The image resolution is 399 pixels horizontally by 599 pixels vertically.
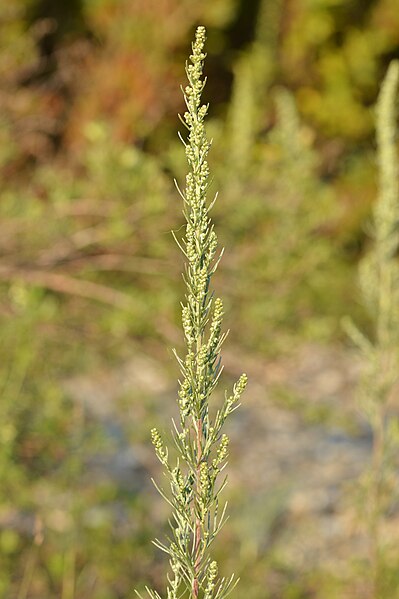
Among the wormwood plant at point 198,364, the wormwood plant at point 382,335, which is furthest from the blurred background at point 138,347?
the wormwood plant at point 198,364

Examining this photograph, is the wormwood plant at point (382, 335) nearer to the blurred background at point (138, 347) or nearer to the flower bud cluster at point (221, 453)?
the blurred background at point (138, 347)

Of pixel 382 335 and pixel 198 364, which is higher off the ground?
pixel 382 335

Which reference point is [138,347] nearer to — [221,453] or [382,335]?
[382,335]

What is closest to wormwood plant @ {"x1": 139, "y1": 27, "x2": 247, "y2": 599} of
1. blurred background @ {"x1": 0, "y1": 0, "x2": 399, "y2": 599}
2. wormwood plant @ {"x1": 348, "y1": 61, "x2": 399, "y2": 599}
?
blurred background @ {"x1": 0, "y1": 0, "x2": 399, "y2": 599}

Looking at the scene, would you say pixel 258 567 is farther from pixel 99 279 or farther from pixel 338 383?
pixel 338 383

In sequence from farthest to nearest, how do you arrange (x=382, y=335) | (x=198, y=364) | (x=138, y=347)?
(x=138, y=347) → (x=382, y=335) → (x=198, y=364)

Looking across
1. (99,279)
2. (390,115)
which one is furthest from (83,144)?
(390,115)

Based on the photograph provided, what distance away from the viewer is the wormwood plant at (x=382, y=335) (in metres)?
3.32

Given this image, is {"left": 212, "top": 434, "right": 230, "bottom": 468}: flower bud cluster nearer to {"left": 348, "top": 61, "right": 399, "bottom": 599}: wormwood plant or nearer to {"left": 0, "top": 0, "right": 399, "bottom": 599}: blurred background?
{"left": 0, "top": 0, "right": 399, "bottom": 599}: blurred background

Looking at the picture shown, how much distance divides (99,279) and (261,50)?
14.3ft

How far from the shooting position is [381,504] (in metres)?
3.35

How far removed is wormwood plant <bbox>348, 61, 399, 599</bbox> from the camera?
3.32 m

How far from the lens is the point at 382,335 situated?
11.0 feet

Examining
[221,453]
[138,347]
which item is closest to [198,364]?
[221,453]
